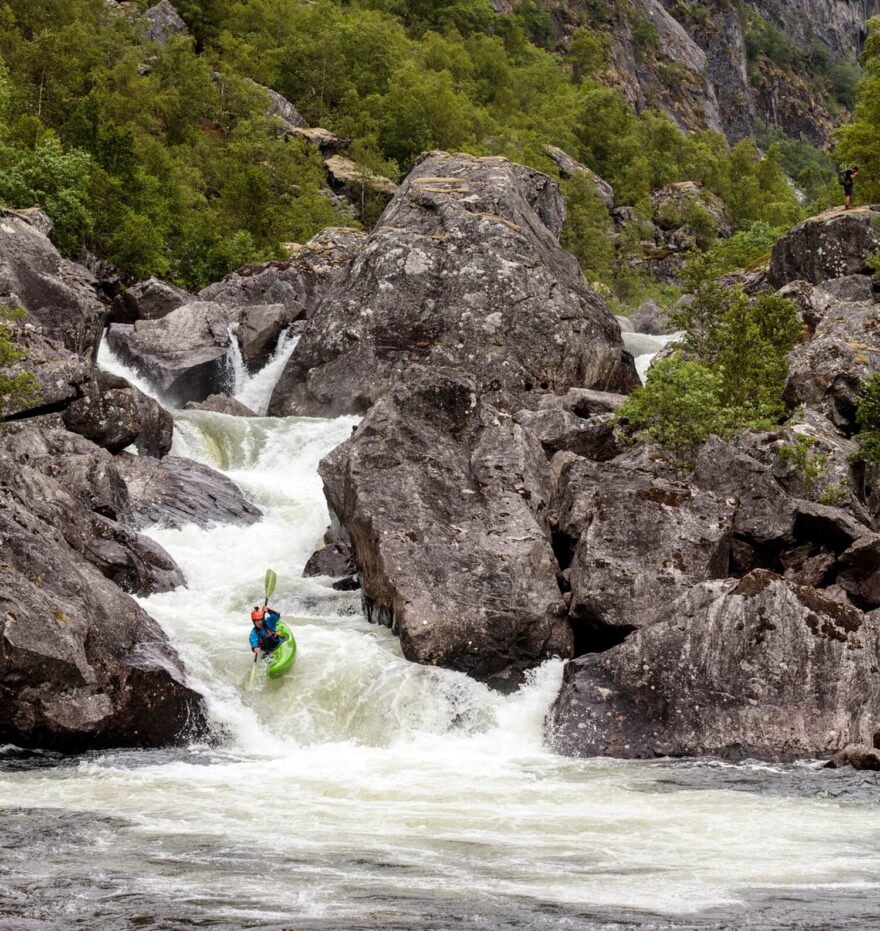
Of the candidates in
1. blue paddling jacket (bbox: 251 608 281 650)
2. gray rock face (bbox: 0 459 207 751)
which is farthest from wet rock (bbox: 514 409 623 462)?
gray rock face (bbox: 0 459 207 751)

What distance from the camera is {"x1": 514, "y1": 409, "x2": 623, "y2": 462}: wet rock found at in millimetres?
31938

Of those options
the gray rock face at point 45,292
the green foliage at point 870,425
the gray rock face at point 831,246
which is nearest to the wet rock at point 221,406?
the gray rock face at point 45,292

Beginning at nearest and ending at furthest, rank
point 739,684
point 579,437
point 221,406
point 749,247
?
point 739,684 → point 579,437 → point 221,406 → point 749,247

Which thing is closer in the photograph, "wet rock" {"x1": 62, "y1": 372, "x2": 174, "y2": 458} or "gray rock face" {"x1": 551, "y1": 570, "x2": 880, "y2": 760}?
"gray rock face" {"x1": 551, "y1": 570, "x2": 880, "y2": 760}

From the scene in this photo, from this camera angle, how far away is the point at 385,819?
1402cm

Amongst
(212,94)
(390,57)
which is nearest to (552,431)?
(212,94)

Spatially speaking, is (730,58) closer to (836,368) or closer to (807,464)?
(836,368)

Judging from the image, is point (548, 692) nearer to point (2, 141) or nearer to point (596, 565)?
point (596, 565)

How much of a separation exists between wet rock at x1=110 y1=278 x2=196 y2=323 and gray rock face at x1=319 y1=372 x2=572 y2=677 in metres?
22.7

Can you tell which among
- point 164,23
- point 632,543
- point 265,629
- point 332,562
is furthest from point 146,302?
point 164,23

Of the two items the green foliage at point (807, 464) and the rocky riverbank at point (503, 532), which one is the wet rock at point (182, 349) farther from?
the green foliage at point (807, 464)

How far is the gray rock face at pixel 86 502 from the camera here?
75.9 feet

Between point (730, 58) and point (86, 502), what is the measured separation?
152 metres

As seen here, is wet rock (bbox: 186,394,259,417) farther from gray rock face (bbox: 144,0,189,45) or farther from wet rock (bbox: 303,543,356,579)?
gray rock face (bbox: 144,0,189,45)
